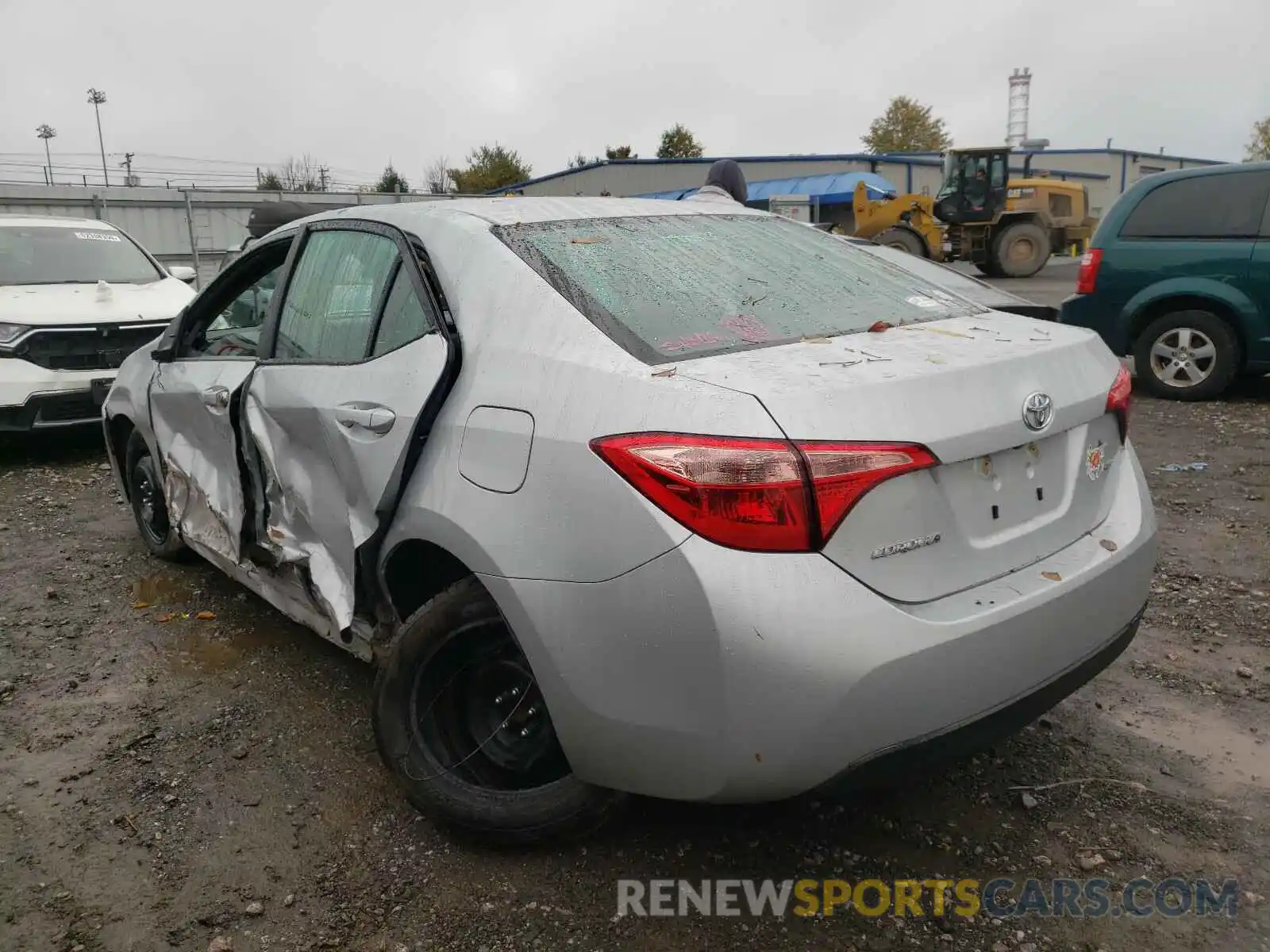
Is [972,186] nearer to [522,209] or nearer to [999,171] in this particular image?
[999,171]

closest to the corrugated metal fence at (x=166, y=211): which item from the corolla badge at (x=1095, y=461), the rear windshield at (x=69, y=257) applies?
the rear windshield at (x=69, y=257)

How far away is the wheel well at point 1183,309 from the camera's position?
7387 millimetres

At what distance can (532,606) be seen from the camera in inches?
83.8

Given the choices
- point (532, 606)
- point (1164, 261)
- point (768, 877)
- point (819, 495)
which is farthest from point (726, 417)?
point (1164, 261)

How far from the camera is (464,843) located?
2516 mm

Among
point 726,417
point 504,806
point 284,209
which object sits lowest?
point 504,806

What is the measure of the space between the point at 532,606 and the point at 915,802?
125 cm

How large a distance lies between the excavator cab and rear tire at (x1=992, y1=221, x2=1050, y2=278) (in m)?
0.71

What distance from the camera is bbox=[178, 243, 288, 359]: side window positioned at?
356 centimetres

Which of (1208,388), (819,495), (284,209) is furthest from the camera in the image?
(284,209)

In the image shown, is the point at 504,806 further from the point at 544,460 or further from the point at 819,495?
the point at 819,495

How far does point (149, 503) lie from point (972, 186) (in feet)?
71.5

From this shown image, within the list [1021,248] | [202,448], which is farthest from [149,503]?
[1021,248]

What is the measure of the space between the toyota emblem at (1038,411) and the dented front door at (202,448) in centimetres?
238
